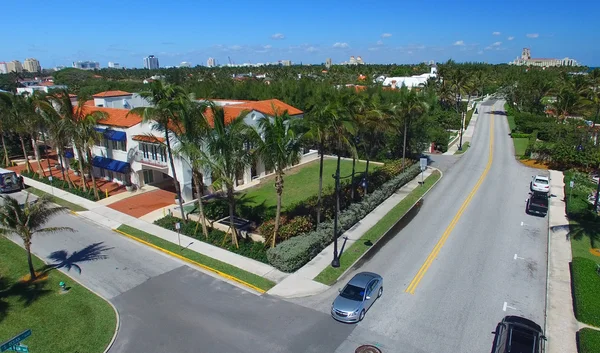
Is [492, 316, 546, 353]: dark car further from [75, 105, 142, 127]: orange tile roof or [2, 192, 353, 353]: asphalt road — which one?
[75, 105, 142, 127]: orange tile roof

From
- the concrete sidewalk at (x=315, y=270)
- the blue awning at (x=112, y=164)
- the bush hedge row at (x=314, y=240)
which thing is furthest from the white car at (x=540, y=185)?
the blue awning at (x=112, y=164)

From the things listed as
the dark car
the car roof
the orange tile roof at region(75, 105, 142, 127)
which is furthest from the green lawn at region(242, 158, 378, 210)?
the dark car

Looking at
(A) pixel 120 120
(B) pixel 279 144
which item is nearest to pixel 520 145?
(B) pixel 279 144

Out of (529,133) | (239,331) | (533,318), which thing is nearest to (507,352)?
(533,318)

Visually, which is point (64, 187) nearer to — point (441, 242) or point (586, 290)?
point (441, 242)

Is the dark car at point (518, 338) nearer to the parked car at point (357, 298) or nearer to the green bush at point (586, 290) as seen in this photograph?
the green bush at point (586, 290)

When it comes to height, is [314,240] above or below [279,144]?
below
